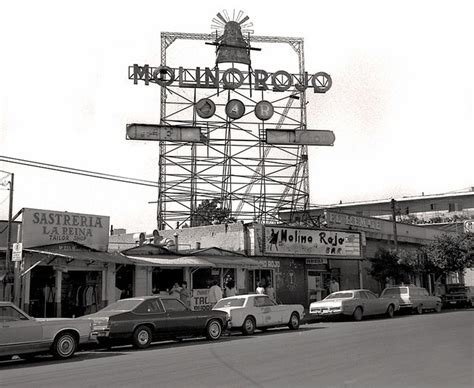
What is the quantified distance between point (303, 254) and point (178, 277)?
8308 millimetres

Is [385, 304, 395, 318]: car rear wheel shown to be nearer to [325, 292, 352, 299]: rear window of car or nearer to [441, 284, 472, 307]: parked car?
[325, 292, 352, 299]: rear window of car

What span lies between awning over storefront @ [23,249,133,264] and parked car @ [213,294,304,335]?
174 inches

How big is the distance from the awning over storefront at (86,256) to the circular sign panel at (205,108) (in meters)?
15.8

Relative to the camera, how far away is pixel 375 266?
35.9 meters

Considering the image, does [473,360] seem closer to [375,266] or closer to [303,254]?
[303,254]

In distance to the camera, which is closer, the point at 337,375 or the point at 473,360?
the point at 337,375

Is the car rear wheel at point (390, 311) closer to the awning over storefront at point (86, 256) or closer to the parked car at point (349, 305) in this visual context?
the parked car at point (349, 305)

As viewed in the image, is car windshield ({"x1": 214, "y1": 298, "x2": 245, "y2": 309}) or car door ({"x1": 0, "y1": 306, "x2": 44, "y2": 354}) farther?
car windshield ({"x1": 214, "y1": 298, "x2": 245, "y2": 309})

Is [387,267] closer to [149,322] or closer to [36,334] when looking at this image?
[149,322]

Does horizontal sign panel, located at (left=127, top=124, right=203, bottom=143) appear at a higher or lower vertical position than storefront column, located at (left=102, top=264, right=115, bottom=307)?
higher

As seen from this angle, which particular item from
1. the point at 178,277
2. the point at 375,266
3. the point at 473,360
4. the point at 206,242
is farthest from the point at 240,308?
the point at 375,266

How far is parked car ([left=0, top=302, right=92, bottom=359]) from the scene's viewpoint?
12.9 m

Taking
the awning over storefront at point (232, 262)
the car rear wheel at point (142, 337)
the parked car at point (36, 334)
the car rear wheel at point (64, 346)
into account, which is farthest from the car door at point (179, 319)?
the awning over storefront at point (232, 262)

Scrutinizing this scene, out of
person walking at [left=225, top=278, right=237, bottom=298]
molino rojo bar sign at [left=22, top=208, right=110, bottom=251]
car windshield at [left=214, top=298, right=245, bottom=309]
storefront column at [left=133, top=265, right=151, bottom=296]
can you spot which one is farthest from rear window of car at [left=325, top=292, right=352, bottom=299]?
molino rojo bar sign at [left=22, top=208, right=110, bottom=251]
